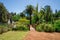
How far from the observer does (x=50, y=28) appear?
1811 centimetres

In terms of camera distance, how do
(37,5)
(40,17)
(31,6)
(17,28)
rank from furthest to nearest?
(31,6)
(37,5)
(40,17)
(17,28)

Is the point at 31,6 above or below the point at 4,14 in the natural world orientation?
above

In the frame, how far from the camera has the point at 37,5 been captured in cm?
3338

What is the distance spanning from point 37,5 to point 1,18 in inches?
449

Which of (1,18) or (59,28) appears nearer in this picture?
(59,28)

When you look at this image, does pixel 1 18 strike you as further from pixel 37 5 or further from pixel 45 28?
pixel 45 28

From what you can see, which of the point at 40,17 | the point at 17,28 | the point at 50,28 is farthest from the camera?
the point at 40,17

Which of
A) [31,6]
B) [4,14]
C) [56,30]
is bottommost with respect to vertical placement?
[56,30]

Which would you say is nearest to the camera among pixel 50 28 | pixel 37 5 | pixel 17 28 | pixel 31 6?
pixel 50 28

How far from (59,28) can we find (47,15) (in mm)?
19157

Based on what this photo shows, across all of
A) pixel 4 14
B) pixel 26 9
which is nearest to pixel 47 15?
pixel 26 9

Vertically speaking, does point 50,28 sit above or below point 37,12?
below

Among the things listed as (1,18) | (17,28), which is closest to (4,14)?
(1,18)

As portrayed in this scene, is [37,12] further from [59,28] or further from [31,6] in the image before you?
[59,28]
